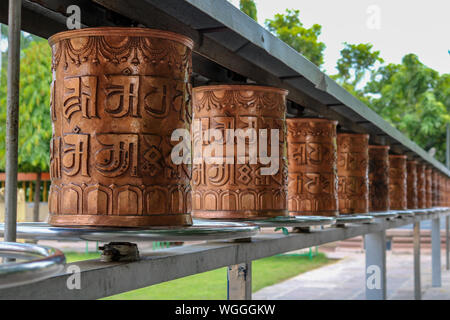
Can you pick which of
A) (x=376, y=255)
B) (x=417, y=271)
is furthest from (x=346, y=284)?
(x=376, y=255)

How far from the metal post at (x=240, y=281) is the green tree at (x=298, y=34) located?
37.2 ft

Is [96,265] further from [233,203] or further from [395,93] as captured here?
[395,93]

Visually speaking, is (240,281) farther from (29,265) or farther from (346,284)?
(346,284)

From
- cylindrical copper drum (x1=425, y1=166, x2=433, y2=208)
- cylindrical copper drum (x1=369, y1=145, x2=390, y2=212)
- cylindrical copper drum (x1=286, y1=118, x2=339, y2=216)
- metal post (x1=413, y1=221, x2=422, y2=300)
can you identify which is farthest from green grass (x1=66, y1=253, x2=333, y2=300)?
cylindrical copper drum (x1=286, y1=118, x2=339, y2=216)

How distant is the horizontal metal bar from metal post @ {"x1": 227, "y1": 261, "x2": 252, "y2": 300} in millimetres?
397

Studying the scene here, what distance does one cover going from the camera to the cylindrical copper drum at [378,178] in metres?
3.09

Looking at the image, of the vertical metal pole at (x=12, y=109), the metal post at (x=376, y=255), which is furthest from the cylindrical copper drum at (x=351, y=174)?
the metal post at (x=376, y=255)

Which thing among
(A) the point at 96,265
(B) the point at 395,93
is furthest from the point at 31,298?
(B) the point at 395,93

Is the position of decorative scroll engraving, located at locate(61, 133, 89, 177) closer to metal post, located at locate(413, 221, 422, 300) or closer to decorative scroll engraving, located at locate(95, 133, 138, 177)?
decorative scroll engraving, located at locate(95, 133, 138, 177)

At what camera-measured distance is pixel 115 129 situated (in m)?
0.99

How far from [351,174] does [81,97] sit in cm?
164

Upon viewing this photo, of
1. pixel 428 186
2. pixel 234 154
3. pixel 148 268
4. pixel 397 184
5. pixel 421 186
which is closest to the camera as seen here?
pixel 148 268

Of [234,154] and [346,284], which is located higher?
[234,154]

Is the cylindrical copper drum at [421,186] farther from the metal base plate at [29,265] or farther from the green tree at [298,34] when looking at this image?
the green tree at [298,34]
